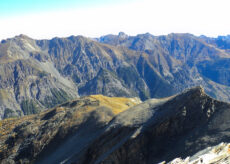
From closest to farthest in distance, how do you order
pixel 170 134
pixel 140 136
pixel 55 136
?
pixel 170 134
pixel 140 136
pixel 55 136

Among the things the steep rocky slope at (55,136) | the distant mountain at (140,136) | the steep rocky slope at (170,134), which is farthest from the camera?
the steep rocky slope at (55,136)

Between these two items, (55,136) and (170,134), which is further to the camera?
(55,136)

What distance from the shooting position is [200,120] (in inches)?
1634

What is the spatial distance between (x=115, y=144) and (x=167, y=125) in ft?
39.7

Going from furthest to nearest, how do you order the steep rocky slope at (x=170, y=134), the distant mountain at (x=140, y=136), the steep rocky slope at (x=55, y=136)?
the steep rocky slope at (x=55, y=136) → the distant mountain at (x=140, y=136) → the steep rocky slope at (x=170, y=134)

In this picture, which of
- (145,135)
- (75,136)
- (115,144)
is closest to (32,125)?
(75,136)

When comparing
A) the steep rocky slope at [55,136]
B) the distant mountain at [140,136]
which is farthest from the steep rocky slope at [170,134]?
the steep rocky slope at [55,136]

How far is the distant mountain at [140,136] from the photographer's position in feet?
124

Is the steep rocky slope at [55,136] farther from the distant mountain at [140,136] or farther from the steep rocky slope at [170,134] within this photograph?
the steep rocky slope at [170,134]

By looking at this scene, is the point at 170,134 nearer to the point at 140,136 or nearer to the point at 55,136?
the point at 140,136

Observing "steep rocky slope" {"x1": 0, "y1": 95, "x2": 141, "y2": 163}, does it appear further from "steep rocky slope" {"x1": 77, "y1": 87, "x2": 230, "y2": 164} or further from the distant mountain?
"steep rocky slope" {"x1": 77, "y1": 87, "x2": 230, "y2": 164}

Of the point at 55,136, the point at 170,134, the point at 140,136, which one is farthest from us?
the point at 55,136

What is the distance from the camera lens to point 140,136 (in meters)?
43.3

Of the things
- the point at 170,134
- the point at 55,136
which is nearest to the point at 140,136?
the point at 170,134
